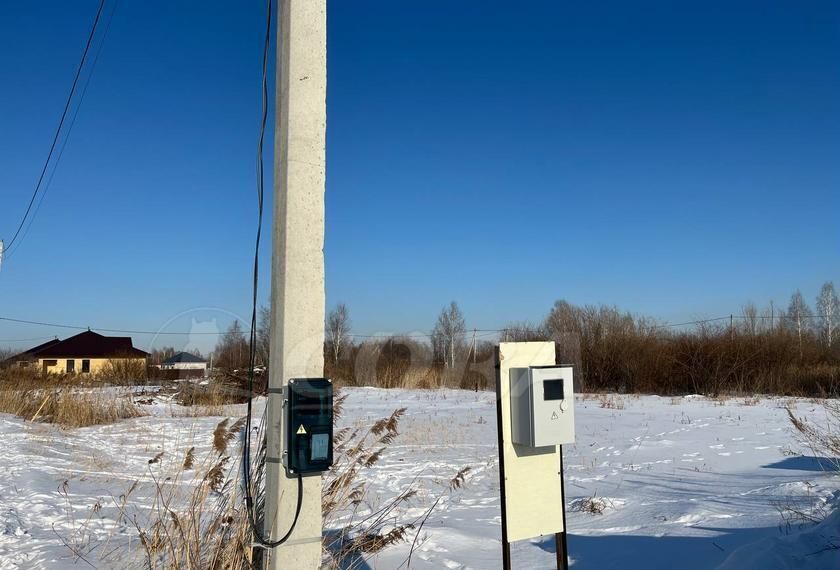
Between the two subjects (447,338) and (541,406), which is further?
(447,338)

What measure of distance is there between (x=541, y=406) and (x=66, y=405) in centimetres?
1024

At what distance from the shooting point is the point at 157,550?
335 cm

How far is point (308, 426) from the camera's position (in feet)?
8.14

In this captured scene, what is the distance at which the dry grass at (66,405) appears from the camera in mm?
11016

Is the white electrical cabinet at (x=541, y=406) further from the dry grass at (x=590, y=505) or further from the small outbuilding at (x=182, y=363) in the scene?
the small outbuilding at (x=182, y=363)

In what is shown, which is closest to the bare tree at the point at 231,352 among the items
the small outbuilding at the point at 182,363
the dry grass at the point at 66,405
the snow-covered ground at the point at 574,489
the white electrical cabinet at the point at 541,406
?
the snow-covered ground at the point at 574,489

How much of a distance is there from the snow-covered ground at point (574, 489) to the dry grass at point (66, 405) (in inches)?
21.9

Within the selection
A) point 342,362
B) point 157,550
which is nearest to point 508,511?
point 157,550

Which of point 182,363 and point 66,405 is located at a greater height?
point 182,363

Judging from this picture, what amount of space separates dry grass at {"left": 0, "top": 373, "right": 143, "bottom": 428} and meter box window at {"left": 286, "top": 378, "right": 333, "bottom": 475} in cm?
981

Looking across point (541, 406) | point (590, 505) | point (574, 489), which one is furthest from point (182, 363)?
point (541, 406)

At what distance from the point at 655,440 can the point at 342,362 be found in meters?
17.3

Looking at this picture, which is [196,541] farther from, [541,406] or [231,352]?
[231,352]

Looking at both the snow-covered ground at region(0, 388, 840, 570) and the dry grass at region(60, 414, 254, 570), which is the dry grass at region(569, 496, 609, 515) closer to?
the snow-covered ground at region(0, 388, 840, 570)
